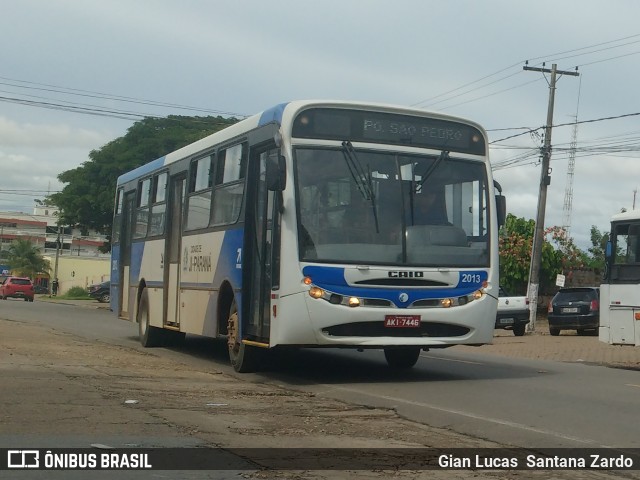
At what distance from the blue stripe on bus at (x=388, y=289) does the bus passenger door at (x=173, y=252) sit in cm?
542

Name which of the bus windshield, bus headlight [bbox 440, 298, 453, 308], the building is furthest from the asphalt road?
the building

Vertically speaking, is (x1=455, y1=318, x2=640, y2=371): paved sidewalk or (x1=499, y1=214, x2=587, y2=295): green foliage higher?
(x1=499, y1=214, x2=587, y2=295): green foliage

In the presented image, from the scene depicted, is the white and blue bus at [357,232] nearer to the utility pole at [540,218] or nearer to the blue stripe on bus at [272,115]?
the blue stripe on bus at [272,115]

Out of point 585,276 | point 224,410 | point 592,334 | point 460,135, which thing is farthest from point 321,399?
point 585,276

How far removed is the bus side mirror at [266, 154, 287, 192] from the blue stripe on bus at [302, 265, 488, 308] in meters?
1.10

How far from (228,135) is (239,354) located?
135 inches

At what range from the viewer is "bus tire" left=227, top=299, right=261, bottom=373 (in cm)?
1407

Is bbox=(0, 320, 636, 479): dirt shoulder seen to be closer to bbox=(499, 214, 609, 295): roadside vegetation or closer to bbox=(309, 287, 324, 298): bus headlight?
bbox=(309, 287, 324, 298): bus headlight

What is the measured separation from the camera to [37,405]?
9.96m

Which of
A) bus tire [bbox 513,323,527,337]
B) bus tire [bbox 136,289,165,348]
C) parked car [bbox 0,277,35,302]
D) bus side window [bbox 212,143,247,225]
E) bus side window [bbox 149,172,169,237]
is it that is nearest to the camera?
bus side window [bbox 212,143,247,225]

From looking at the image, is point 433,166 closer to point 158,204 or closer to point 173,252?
point 173,252

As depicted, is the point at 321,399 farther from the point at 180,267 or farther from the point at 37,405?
the point at 180,267

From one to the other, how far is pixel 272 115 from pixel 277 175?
1223 mm

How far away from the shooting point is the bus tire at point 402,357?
51.1 ft
